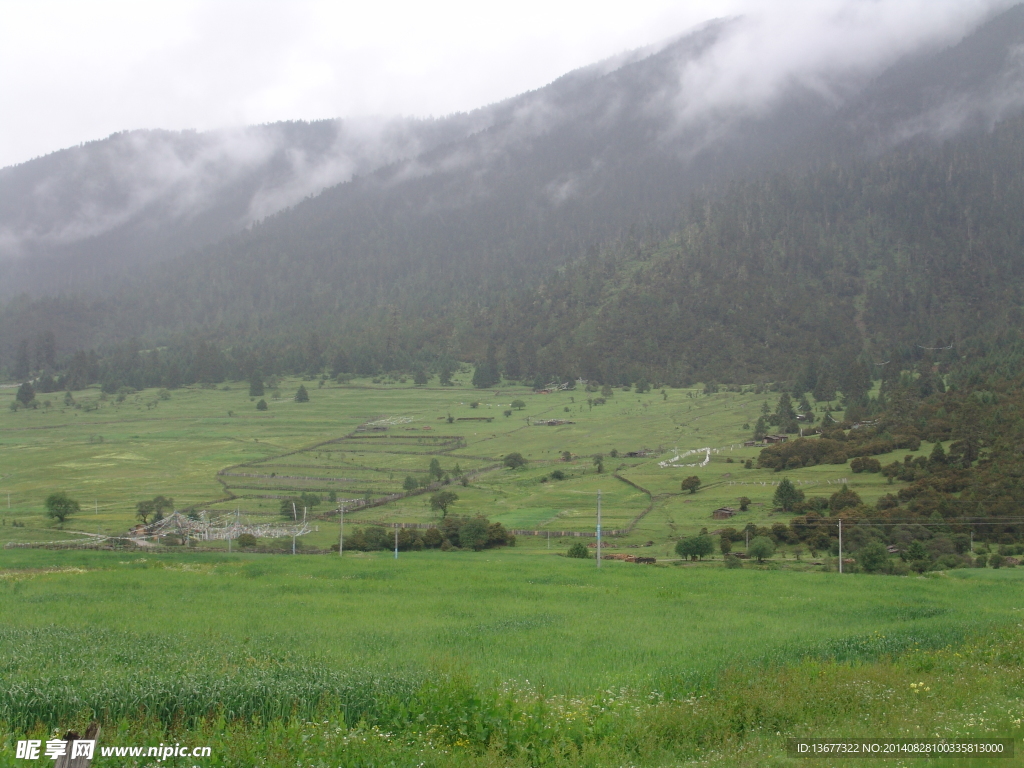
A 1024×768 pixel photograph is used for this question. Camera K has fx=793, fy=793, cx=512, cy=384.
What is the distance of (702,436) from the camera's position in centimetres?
10812

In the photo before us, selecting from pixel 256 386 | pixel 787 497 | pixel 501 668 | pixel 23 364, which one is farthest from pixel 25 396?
pixel 501 668

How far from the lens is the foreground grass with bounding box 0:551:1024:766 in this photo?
12.3 metres

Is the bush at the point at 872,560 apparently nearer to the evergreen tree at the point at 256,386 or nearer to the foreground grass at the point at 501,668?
the foreground grass at the point at 501,668

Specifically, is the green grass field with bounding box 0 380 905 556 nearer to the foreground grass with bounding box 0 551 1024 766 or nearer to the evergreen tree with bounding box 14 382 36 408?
the evergreen tree with bounding box 14 382 36 408

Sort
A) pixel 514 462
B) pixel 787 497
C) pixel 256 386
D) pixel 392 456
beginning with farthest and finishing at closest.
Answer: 1. pixel 256 386
2. pixel 392 456
3. pixel 514 462
4. pixel 787 497

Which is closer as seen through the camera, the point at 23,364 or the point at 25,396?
the point at 25,396

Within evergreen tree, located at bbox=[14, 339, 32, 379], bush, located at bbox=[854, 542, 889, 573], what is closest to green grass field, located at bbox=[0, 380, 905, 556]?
bush, located at bbox=[854, 542, 889, 573]

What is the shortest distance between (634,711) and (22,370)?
21976 cm

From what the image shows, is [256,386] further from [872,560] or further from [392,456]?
[872,560]

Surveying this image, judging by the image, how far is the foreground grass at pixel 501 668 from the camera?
484 inches

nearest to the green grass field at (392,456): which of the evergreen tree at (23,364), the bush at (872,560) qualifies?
the bush at (872,560)

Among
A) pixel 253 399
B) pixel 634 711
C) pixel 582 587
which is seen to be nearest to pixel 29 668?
pixel 634 711

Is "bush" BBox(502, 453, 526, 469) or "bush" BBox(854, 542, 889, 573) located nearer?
"bush" BBox(854, 542, 889, 573)

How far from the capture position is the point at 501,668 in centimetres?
1755
